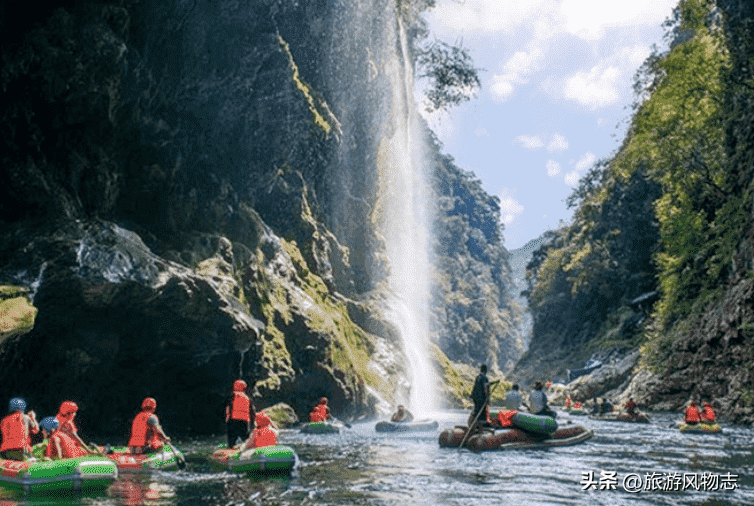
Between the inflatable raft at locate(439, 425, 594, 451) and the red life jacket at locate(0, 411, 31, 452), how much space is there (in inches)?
415

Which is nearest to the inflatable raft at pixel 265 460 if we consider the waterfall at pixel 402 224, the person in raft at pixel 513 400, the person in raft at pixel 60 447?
the person in raft at pixel 60 447

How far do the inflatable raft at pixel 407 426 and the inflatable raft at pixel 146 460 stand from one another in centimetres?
1183

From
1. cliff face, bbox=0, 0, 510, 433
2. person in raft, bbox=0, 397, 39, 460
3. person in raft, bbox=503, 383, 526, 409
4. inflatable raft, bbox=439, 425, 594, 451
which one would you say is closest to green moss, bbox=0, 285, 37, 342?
cliff face, bbox=0, 0, 510, 433

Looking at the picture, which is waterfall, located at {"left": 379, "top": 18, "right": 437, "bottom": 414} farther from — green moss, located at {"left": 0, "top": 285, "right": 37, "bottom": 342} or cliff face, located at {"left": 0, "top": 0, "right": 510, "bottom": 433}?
green moss, located at {"left": 0, "top": 285, "right": 37, "bottom": 342}

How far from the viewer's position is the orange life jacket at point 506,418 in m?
18.2

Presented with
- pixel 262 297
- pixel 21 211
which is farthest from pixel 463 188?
pixel 21 211

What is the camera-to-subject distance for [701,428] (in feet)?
70.5

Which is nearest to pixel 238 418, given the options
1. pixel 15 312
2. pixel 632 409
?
pixel 15 312

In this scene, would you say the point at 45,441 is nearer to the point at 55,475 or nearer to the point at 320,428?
the point at 55,475

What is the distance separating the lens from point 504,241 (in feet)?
572

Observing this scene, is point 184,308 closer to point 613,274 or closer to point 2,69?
point 2,69

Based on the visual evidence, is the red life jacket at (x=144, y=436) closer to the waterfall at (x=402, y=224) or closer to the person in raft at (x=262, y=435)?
the person in raft at (x=262, y=435)

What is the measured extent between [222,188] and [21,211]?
11.1 metres

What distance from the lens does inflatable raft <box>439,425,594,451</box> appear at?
1714 cm
